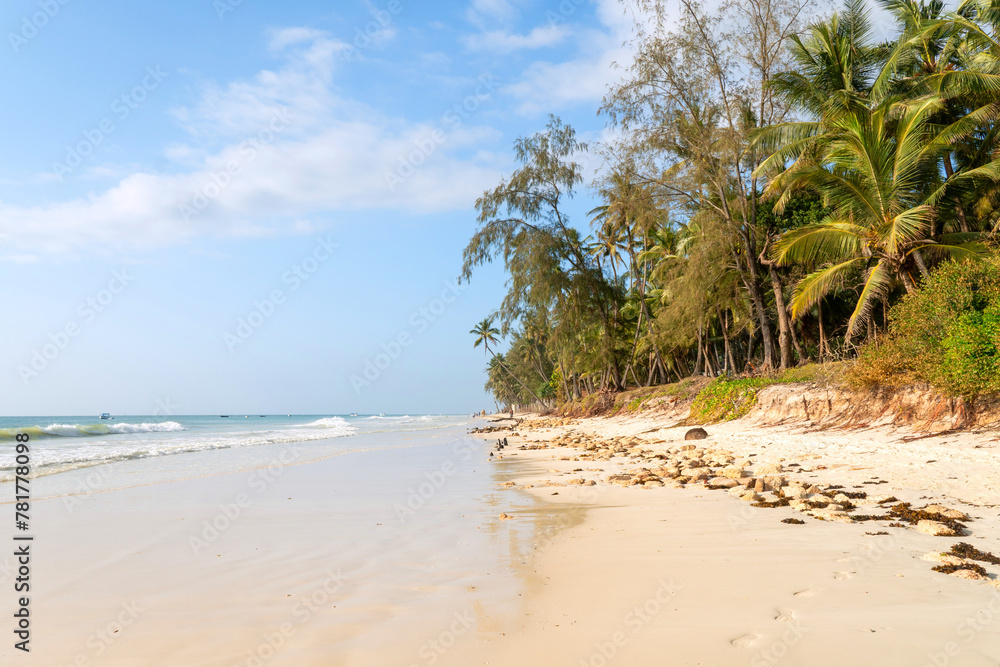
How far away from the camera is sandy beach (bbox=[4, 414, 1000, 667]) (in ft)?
9.33

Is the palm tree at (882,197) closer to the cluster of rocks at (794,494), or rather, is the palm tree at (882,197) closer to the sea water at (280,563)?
the cluster of rocks at (794,494)

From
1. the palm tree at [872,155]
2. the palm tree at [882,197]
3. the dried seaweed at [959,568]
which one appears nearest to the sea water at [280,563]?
the dried seaweed at [959,568]

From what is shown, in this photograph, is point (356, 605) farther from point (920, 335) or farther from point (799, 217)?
point (799, 217)

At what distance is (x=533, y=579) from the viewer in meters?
4.03

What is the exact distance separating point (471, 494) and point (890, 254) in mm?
10940

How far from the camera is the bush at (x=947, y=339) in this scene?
848 cm

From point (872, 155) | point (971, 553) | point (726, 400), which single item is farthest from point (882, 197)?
point (971, 553)

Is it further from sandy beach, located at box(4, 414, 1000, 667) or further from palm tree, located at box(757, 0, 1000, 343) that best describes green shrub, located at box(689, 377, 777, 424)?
sandy beach, located at box(4, 414, 1000, 667)

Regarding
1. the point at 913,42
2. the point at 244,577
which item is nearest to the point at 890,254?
the point at 913,42

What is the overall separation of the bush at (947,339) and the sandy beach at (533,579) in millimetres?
1168

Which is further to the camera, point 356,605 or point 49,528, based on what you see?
point 49,528

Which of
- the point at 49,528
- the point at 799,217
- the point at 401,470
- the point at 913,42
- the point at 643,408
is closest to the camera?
the point at 49,528

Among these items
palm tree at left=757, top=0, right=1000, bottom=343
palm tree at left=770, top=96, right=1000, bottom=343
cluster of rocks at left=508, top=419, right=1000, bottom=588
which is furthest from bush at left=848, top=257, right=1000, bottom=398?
cluster of rocks at left=508, top=419, right=1000, bottom=588

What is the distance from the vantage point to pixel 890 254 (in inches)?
500
